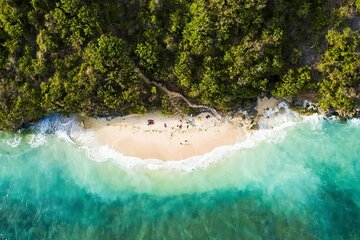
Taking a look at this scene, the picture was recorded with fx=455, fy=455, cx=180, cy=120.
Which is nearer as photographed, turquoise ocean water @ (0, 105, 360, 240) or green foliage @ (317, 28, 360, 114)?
turquoise ocean water @ (0, 105, 360, 240)

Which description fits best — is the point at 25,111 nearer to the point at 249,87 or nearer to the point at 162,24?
the point at 162,24

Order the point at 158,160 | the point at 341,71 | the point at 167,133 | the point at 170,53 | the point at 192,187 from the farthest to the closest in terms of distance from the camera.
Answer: the point at 167,133
the point at 158,160
the point at 192,187
the point at 341,71
the point at 170,53

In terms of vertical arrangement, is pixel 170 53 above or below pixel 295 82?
above

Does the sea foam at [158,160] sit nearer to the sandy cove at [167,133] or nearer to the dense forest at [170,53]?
the sandy cove at [167,133]

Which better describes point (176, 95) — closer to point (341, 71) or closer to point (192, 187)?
point (192, 187)

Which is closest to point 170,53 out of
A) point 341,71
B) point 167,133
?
point 167,133

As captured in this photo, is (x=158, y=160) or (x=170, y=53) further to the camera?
(x=158, y=160)

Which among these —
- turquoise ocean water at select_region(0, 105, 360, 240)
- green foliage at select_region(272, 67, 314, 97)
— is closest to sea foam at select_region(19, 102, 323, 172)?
turquoise ocean water at select_region(0, 105, 360, 240)

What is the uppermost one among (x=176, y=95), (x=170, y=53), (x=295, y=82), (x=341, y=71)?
(x=341, y=71)

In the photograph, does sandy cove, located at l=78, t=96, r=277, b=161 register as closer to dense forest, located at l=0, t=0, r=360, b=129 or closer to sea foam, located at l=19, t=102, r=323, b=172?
sea foam, located at l=19, t=102, r=323, b=172
